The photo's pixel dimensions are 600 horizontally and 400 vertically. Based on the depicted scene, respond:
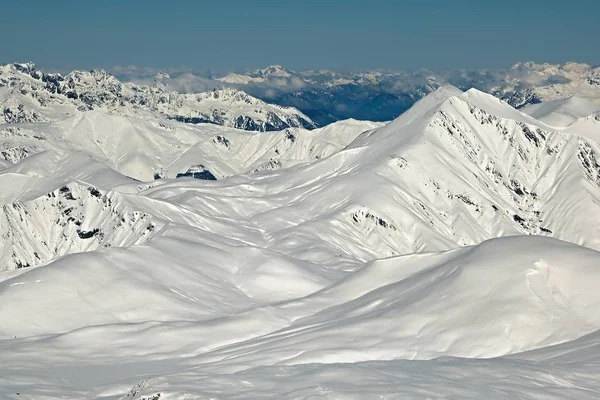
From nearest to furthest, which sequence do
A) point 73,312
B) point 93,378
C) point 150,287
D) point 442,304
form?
point 93,378, point 442,304, point 73,312, point 150,287

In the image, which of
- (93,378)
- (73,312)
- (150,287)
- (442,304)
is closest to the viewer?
(93,378)

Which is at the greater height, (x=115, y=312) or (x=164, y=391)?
(x=115, y=312)

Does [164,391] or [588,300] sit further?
[588,300]

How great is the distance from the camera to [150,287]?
17225 cm

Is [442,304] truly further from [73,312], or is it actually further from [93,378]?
[73,312]

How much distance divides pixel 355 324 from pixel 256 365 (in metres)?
26.9

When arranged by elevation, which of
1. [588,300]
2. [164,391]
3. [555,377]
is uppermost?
[588,300]

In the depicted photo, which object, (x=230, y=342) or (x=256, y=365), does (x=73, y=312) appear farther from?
(x=256, y=365)

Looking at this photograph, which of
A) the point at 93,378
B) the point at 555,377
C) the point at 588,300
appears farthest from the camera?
the point at 588,300

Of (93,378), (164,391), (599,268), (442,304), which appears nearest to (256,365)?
(93,378)

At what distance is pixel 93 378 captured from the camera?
110m

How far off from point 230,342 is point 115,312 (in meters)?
32.2

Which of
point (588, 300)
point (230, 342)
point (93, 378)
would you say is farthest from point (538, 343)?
point (93, 378)

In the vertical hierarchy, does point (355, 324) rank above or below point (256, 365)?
above
